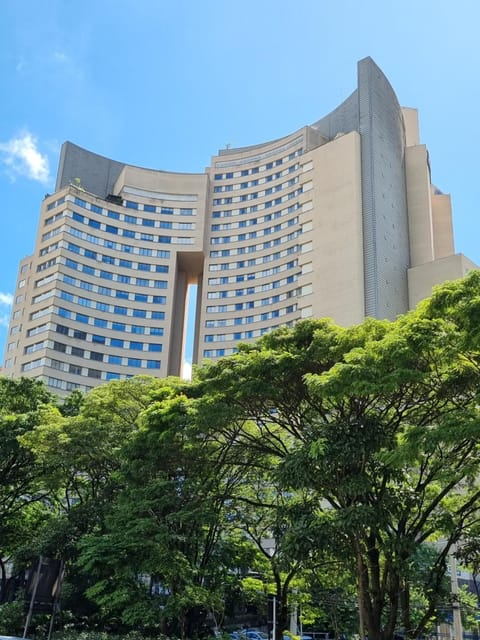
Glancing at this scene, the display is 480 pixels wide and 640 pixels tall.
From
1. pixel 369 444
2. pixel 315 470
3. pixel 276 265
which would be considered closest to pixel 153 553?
pixel 315 470

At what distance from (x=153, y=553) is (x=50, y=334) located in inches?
2381

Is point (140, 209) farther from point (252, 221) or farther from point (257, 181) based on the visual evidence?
point (257, 181)

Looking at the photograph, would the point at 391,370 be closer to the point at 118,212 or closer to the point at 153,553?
the point at 153,553

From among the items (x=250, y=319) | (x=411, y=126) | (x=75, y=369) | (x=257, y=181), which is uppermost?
(x=411, y=126)

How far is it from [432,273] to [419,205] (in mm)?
12487

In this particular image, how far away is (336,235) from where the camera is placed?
6881cm

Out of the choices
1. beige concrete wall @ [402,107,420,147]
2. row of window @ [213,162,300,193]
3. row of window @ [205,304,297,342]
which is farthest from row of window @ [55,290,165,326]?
beige concrete wall @ [402,107,420,147]

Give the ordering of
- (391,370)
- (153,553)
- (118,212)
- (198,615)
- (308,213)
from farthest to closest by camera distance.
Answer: (118,212), (308,213), (198,615), (153,553), (391,370)

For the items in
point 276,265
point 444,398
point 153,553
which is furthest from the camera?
point 276,265

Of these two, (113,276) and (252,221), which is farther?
(252,221)

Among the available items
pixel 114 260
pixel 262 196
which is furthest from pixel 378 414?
pixel 114 260

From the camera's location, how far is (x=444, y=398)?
671 inches

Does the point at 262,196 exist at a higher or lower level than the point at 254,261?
higher

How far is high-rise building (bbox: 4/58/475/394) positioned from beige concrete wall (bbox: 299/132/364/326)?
6.0 inches
